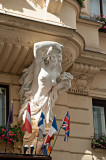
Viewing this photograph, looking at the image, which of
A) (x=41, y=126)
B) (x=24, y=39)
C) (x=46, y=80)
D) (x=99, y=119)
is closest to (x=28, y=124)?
(x=41, y=126)

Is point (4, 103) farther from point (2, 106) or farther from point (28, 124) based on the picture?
point (28, 124)

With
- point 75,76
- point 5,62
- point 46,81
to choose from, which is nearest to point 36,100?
point 46,81

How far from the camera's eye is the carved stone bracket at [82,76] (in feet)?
45.0

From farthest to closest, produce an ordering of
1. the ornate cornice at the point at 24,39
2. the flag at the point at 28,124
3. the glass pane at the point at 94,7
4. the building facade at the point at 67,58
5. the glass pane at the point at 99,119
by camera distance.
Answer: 1. the glass pane at the point at 94,7
2. the glass pane at the point at 99,119
3. the building facade at the point at 67,58
4. the ornate cornice at the point at 24,39
5. the flag at the point at 28,124

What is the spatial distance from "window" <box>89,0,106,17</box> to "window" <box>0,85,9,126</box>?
13.6 ft

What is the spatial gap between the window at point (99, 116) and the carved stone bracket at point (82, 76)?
0.60 meters

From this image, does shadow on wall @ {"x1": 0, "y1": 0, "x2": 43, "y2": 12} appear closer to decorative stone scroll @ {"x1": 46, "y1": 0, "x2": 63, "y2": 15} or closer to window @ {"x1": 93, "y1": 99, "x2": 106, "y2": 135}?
decorative stone scroll @ {"x1": 46, "y1": 0, "x2": 63, "y2": 15}

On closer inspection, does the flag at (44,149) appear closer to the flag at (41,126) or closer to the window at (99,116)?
the flag at (41,126)

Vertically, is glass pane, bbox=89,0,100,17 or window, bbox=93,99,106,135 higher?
glass pane, bbox=89,0,100,17

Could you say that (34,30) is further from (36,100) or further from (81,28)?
(81,28)

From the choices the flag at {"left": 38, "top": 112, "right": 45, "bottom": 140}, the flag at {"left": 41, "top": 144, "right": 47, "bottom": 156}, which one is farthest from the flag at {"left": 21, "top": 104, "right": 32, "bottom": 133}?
the flag at {"left": 41, "top": 144, "right": 47, "bottom": 156}

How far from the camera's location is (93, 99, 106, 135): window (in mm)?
14039

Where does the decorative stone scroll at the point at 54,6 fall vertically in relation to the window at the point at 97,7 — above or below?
below

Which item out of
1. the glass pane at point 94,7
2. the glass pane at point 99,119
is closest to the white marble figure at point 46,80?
the glass pane at point 99,119
